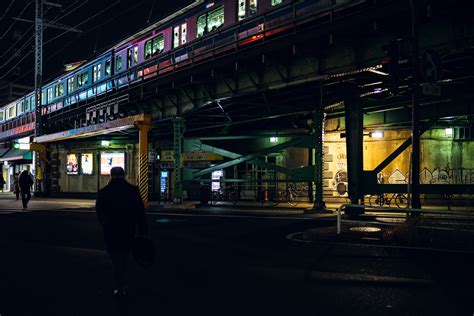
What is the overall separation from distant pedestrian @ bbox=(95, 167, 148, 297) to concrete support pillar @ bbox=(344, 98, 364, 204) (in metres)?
11.4

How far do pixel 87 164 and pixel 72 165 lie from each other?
1.94m

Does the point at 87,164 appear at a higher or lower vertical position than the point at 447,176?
higher

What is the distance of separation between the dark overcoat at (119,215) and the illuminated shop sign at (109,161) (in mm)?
A: 29091

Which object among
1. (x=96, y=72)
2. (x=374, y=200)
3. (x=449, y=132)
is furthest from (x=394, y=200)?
(x=96, y=72)

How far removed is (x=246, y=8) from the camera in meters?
18.5

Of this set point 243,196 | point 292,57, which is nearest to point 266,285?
point 292,57

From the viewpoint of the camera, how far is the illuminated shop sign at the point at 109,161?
34.2 meters

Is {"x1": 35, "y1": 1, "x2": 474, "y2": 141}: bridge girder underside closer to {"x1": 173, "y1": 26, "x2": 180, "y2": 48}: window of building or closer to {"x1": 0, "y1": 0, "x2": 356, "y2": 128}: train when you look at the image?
{"x1": 0, "y1": 0, "x2": 356, "y2": 128}: train

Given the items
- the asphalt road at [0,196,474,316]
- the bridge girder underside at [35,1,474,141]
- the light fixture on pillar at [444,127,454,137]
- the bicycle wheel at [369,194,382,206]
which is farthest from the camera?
the light fixture on pillar at [444,127,454,137]

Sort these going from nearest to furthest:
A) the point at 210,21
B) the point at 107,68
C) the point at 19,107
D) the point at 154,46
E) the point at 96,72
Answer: the point at 210,21
the point at 154,46
the point at 107,68
the point at 96,72
the point at 19,107

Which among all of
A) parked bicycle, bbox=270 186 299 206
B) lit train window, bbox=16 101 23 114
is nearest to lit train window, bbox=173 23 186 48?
parked bicycle, bbox=270 186 299 206

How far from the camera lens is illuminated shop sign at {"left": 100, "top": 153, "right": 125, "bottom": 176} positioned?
34.2 meters

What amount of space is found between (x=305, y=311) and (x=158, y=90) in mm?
18305

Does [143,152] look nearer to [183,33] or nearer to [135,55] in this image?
[183,33]
